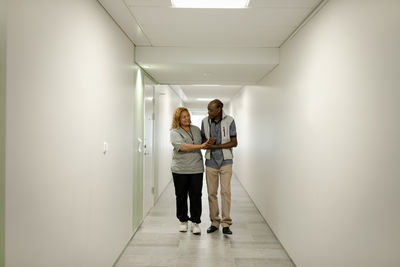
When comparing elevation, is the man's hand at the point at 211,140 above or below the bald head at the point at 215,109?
below

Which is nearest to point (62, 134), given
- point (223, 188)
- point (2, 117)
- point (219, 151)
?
point (2, 117)

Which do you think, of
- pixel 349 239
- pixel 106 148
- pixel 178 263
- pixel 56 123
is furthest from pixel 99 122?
pixel 349 239

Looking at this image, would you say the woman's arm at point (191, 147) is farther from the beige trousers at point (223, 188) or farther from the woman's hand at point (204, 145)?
the beige trousers at point (223, 188)

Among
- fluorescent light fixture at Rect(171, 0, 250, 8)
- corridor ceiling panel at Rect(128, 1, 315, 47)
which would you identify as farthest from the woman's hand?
fluorescent light fixture at Rect(171, 0, 250, 8)

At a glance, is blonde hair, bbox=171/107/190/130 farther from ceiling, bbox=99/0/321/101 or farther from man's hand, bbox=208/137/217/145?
ceiling, bbox=99/0/321/101

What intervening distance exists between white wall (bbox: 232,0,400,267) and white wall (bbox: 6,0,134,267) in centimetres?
162

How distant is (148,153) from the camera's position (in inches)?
170

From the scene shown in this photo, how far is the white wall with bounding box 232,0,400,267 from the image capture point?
136cm

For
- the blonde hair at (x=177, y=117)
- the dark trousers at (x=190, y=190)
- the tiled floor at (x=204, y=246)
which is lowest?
the tiled floor at (x=204, y=246)

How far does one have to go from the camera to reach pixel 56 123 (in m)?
1.58

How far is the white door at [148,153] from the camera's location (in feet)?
13.3

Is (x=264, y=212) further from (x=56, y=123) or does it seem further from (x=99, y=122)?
(x=56, y=123)

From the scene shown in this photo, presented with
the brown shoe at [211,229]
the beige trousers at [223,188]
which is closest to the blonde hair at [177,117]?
the beige trousers at [223,188]

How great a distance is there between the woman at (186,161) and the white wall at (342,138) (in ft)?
3.08
